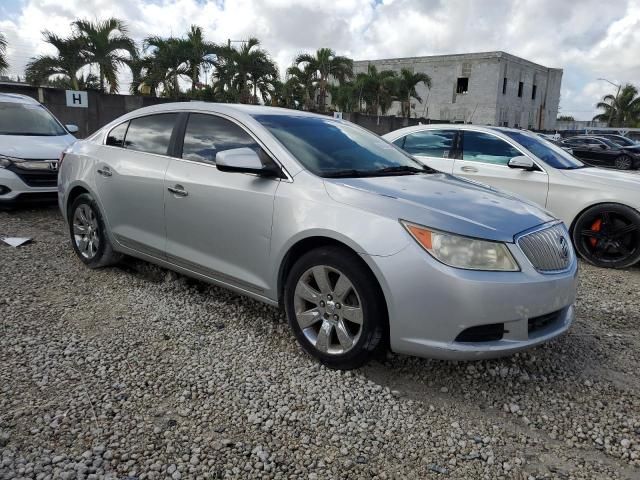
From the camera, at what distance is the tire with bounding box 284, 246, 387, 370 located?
9.46 ft

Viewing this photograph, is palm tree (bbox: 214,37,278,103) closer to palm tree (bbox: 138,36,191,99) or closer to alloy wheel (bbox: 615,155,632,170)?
palm tree (bbox: 138,36,191,99)

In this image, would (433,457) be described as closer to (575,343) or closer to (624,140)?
(575,343)

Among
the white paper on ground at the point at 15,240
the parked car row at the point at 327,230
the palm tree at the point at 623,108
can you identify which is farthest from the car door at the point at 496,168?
the palm tree at the point at 623,108

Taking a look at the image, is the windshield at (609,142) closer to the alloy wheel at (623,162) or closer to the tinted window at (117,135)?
the alloy wheel at (623,162)

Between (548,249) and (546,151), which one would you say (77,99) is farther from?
(548,249)

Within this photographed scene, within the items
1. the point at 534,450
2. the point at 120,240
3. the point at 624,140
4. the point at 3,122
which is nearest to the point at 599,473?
the point at 534,450

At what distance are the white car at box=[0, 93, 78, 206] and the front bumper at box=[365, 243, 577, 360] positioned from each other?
595cm

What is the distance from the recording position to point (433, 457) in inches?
96.6

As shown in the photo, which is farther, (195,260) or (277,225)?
(195,260)

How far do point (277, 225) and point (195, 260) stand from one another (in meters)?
0.88

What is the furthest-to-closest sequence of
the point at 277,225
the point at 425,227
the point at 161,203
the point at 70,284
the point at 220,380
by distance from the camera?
the point at 70,284
the point at 161,203
the point at 277,225
the point at 220,380
the point at 425,227

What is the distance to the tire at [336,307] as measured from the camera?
2.88m

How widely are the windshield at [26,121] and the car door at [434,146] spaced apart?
211 inches

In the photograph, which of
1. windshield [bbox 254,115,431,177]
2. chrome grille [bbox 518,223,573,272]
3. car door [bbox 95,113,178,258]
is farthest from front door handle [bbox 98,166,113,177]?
chrome grille [bbox 518,223,573,272]
